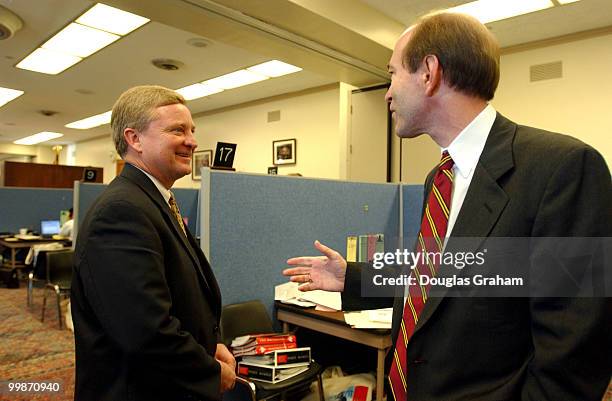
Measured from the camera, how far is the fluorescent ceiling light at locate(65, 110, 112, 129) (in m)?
8.70

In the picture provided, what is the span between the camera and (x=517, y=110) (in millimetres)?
4418

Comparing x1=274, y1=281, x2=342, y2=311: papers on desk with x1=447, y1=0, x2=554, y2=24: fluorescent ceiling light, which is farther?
x1=447, y1=0, x2=554, y2=24: fluorescent ceiling light

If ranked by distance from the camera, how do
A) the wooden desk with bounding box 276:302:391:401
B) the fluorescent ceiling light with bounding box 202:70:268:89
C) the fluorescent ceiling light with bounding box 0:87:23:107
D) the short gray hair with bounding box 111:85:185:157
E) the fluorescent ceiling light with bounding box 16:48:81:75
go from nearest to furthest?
1. the short gray hair with bounding box 111:85:185:157
2. the wooden desk with bounding box 276:302:391:401
3. the fluorescent ceiling light with bounding box 16:48:81:75
4. the fluorescent ceiling light with bounding box 202:70:268:89
5. the fluorescent ceiling light with bounding box 0:87:23:107

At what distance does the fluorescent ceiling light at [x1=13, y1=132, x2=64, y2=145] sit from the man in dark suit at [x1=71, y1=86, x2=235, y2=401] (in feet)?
37.0

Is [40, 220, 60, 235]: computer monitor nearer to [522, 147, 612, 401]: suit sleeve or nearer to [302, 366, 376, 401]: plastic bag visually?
[302, 366, 376, 401]: plastic bag

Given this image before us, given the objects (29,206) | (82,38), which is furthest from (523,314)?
(29,206)

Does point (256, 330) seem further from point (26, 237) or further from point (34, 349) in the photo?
point (26, 237)

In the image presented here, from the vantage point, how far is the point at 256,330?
2.19 m

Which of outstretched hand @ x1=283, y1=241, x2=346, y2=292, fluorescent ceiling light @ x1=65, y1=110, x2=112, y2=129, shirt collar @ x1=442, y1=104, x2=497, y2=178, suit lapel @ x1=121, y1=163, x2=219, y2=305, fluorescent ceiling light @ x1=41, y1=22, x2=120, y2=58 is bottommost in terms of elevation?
outstretched hand @ x1=283, y1=241, x2=346, y2=292

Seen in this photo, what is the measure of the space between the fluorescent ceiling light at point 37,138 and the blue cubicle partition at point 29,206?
5.40m

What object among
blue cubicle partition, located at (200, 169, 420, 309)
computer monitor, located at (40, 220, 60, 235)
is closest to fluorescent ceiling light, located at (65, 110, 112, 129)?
computer monitor, located at (40, 220, 60, 235)

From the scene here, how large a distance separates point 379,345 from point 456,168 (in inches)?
46.6

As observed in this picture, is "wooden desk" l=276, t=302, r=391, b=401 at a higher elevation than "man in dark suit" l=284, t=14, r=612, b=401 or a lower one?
lower

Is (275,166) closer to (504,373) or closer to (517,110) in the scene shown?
(517,110)
